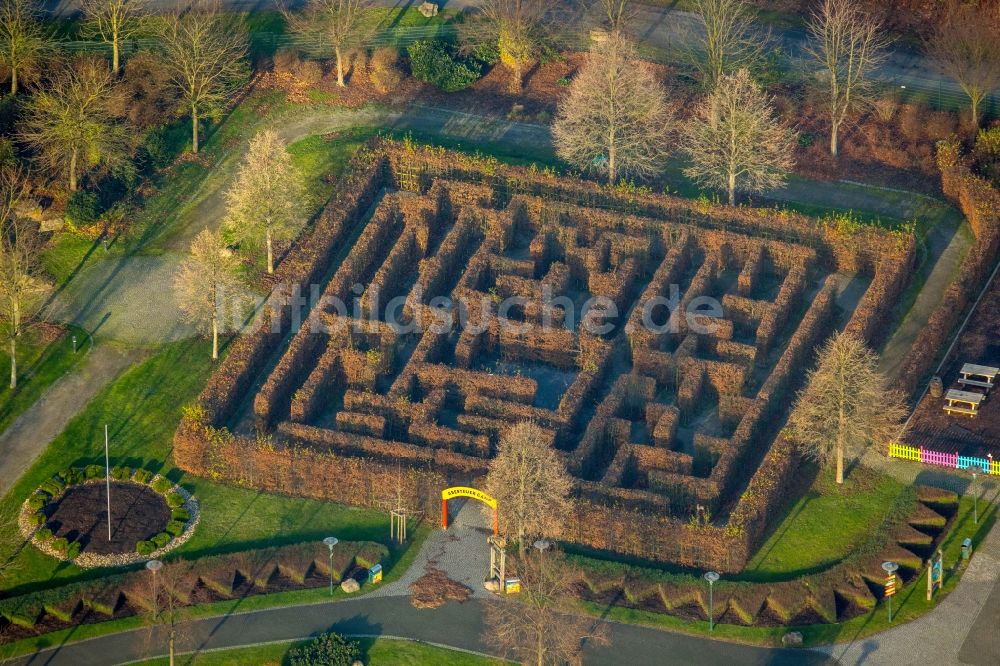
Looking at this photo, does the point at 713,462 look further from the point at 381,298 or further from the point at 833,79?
the point at 833,79

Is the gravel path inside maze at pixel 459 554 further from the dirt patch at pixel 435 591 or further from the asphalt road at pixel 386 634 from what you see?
the asphalt road at pixel 386 634

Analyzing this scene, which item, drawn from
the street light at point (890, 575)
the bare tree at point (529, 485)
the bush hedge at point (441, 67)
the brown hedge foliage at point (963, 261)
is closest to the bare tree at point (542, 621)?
the bare tree at point (529, 485)

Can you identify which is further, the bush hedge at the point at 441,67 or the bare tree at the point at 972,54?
the bush hedge at the point at 441,67

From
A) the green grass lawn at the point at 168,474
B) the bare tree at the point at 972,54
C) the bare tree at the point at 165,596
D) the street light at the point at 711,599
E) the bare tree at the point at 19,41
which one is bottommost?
the bare tree at the point at 165,596

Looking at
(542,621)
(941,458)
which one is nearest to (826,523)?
(941,458)

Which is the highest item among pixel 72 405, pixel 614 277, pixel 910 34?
pixel 910 34

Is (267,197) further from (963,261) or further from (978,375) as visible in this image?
(978,375)

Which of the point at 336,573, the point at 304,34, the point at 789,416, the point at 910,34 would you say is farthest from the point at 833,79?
the point at 336,573
